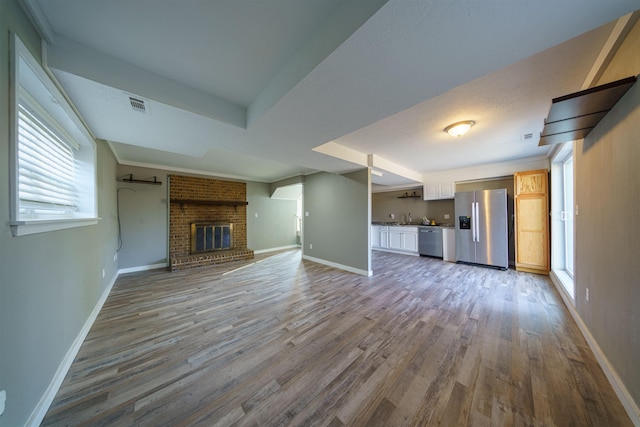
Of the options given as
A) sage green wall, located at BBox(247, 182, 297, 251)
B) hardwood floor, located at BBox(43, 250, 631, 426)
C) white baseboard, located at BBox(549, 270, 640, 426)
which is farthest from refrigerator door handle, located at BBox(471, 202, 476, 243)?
sage green wall, located at BBox(247, 182, 297, 251)

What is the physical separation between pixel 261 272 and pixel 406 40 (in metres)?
4.20

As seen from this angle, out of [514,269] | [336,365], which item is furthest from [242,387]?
[514,269]

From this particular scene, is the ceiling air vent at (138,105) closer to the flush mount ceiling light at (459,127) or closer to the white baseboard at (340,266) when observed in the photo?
the flush mount ceiling light at (459,127)

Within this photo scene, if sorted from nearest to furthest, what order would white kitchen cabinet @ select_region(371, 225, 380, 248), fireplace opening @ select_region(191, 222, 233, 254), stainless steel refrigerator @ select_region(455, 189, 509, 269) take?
stainless steel refrigerator @ select_region(455, 189, 509, 269) → fireplace opening @ select_region(191, 222, 233, 254) → white kitchen cabinet @ select_region(371, 225, 380, 248)

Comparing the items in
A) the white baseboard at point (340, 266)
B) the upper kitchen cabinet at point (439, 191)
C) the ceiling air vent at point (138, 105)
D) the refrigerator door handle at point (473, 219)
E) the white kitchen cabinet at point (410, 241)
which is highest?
the ceiling air vent at point (138, 105)

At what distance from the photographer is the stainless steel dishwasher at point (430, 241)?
5.45 m

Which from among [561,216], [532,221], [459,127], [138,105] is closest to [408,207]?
[532,221]

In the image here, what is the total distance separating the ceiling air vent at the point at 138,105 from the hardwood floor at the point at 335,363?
224cm

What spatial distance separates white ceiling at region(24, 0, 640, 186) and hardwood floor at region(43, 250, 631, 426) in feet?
7.19

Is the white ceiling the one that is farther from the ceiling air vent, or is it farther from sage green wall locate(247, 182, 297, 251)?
sage green wall locate(247, 182, 297, 251)

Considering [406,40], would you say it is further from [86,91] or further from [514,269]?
[514,269]

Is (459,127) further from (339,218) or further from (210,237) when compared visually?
(210,237)

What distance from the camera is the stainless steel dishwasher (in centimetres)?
545

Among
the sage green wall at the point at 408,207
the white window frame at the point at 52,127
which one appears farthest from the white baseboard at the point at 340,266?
the white window frame at the point at 52,127
